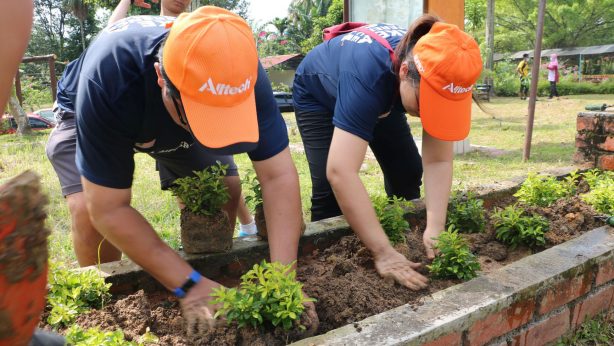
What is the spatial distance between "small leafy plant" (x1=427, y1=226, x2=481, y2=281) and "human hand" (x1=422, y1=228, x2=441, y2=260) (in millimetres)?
132

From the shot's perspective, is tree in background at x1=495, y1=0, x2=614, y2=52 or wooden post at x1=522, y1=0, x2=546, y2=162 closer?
wooden post at x1=522, y1=0, x2=546, y2=162

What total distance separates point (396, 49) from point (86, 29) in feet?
→ 150

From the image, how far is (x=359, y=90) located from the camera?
2.18 meters

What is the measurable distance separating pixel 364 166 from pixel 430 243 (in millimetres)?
3838

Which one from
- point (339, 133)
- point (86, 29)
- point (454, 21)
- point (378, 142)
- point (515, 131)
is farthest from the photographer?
point (86, 29)

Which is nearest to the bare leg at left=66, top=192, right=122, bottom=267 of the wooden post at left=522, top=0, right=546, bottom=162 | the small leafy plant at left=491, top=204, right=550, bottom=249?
the small leafy plant at left=491, top=204, right=550, bottom=249

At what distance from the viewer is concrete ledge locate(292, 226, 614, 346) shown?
1.56 meters

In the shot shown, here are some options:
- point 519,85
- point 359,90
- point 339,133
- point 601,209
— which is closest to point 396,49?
point 359,90

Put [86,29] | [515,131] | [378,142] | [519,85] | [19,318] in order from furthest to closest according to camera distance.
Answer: [86,29] < [519,85] < [515,131] < [378,142] < [19,318]

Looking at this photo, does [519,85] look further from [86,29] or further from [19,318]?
[86,29]

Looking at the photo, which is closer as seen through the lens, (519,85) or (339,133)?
(339,133)

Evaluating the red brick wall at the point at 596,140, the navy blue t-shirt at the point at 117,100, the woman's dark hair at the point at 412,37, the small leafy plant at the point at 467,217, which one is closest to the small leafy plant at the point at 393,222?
the small leafy plant at the point at 467,217

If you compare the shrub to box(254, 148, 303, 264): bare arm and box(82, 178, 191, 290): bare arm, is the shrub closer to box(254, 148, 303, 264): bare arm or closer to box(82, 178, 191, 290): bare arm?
box(82, 178, 191, 290): bare arm

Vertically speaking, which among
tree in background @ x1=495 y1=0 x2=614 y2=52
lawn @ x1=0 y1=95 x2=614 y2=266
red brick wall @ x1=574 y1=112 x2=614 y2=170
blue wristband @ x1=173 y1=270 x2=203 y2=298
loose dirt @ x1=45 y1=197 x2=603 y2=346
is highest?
tree in background @ x1=495 y1=0 x2=614 y2=52
